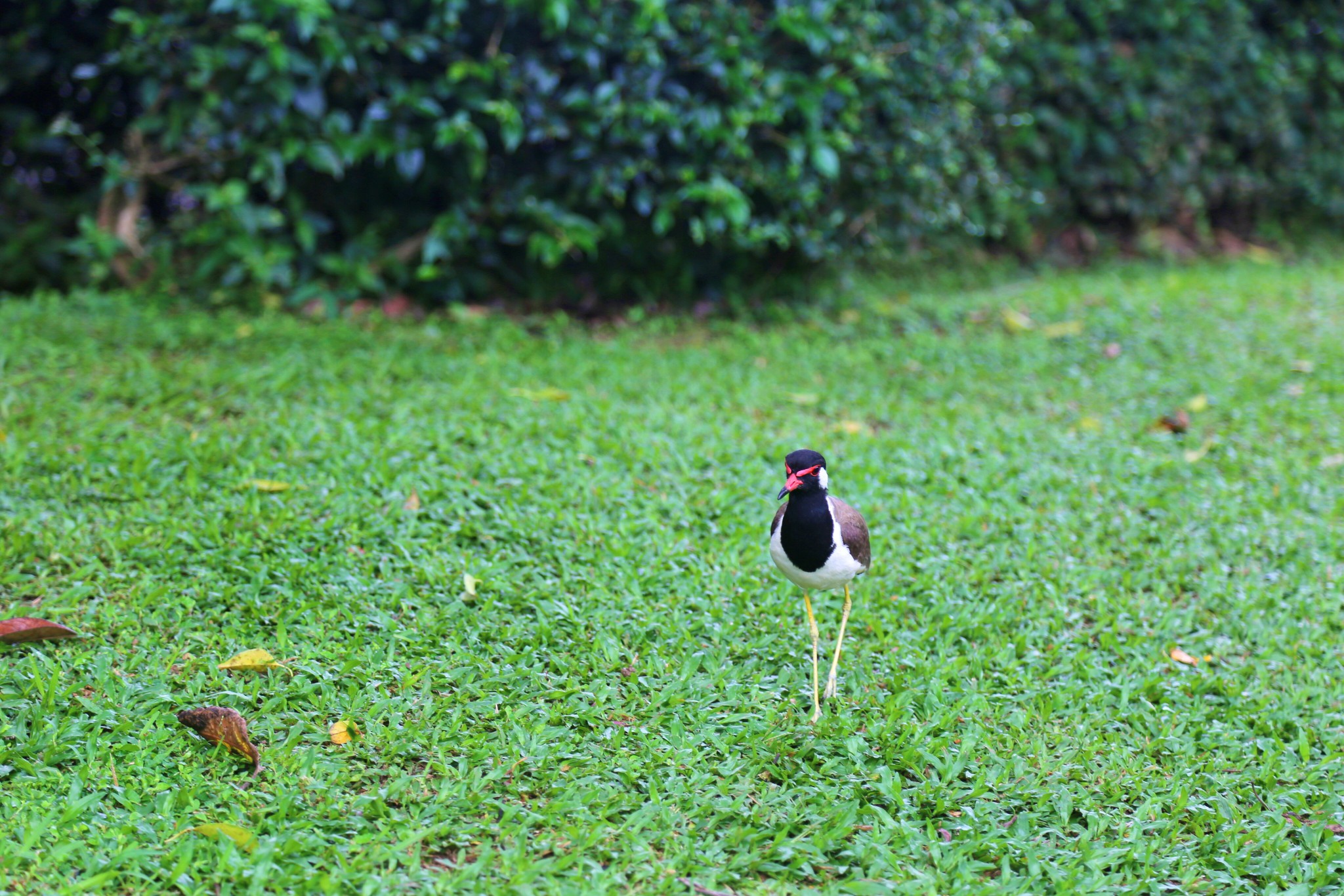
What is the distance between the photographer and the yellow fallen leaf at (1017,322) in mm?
6297

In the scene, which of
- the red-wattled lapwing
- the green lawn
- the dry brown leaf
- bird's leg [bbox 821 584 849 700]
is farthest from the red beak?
the dry brown leaf

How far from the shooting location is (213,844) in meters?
2.40

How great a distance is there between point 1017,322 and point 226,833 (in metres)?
5.13

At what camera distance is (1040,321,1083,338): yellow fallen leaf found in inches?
243

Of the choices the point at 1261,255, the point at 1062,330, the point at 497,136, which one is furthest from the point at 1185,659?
the point at 1261,255

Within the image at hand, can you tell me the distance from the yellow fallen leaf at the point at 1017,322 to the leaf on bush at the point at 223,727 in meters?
4.82

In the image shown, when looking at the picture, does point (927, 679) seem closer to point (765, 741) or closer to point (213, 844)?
point (765, 741)

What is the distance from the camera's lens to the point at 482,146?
5.46 meters

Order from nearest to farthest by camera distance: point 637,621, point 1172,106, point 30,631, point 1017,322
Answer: point 30,631, point 637,621, point 1017,322, point 1172,106

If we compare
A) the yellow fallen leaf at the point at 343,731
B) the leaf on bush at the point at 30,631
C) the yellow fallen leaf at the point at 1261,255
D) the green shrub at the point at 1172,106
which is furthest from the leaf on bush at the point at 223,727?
the yellow fallen leaf at the point at 1261,255

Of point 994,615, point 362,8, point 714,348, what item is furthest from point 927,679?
point 362,8

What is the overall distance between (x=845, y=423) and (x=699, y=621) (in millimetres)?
1708

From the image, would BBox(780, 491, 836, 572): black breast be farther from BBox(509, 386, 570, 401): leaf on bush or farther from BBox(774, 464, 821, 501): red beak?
BBox(509, 386, 570, 401): leaf on bush

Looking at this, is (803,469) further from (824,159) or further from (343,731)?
(824,159)
